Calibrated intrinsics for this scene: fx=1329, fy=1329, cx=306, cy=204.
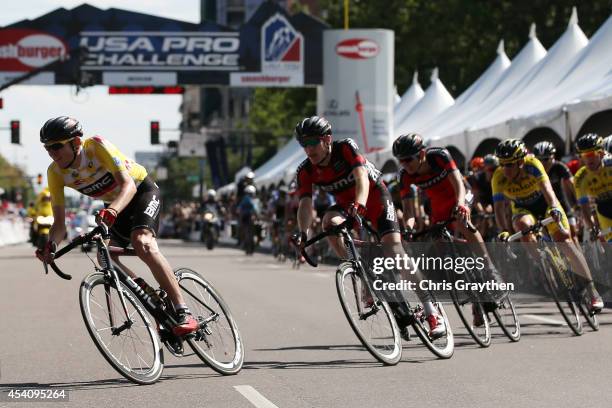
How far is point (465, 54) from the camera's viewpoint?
61656 mm

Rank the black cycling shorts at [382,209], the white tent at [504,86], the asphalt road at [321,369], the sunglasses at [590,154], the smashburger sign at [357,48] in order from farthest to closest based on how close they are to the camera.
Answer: the smashburger sign at [357,48], the white tent at [504,86], the sunglasses at [590,154], the black cycling shorts at [382,209], the asphalt road at [321,369]

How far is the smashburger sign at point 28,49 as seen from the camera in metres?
48.0

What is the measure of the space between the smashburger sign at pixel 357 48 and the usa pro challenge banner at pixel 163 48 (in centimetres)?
342

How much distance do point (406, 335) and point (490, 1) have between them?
50.2 m

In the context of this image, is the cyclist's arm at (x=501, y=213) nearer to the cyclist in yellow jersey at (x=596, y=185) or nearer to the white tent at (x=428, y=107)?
the cyclist in yellow jersey at (x=596, y=185)

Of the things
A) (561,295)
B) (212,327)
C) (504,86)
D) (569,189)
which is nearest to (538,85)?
(504,86)

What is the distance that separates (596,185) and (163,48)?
36030mm

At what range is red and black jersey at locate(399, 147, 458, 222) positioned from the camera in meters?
11.0

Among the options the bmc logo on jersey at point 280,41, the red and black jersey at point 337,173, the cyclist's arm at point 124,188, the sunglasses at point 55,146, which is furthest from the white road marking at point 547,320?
the bmc logo on jersey at point 280,41

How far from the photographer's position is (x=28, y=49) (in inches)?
1898

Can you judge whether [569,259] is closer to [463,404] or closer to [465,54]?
[463,404]

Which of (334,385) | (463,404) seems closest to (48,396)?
(334,385)

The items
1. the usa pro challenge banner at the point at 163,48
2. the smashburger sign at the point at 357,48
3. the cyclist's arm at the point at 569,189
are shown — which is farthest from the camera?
the usa pro challenge banner at the point at 163,48

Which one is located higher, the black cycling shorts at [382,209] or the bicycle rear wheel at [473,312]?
the black cycling shorts at [382,209]
